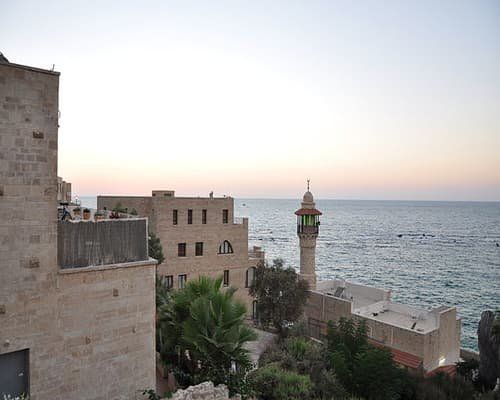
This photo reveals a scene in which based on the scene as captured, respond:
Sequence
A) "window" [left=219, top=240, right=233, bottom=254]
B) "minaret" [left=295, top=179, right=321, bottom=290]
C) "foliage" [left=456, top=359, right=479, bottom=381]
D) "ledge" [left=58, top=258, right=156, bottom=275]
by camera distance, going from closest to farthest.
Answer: "ledge" [left=58, top=258, right=156, bottom=275]
"foliage" [left=456, top=359, right=479, bottom=381]
"window" [left=219, top=240, right=233, bottom=254]
"minaret" [left=295, top=179, right=321, bottom=290]

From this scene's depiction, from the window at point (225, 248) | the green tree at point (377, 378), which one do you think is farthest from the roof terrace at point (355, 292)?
the green tree at point (377, 378)

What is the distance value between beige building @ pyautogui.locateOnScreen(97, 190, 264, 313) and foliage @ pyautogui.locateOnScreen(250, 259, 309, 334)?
5.47 ft

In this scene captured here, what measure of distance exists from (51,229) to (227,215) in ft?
65.7

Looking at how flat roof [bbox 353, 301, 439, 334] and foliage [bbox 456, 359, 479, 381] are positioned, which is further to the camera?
flat roof [bbox 353, 301, 439, 334]

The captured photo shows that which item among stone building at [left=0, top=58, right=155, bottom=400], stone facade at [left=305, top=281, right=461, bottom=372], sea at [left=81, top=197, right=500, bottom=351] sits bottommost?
sea at [left=81, top=197, right=500, bottom=351]

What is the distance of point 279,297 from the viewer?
949 inches

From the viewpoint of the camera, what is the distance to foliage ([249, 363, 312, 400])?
37.9ft

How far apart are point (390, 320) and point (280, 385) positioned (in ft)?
49.8

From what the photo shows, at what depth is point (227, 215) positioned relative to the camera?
94.9 ft

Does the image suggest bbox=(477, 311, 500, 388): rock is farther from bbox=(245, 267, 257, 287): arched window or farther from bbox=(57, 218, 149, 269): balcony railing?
bbox=(57, 218, 149, 269): balcony railing

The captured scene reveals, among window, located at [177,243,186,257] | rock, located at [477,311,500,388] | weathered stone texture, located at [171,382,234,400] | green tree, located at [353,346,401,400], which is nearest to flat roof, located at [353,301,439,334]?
rock, located at [477,311,500,388]

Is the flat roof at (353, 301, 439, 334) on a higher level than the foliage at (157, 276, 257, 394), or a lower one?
lower

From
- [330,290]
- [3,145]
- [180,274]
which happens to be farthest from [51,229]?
[330,290]

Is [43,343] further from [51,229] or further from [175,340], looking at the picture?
[175,340]
